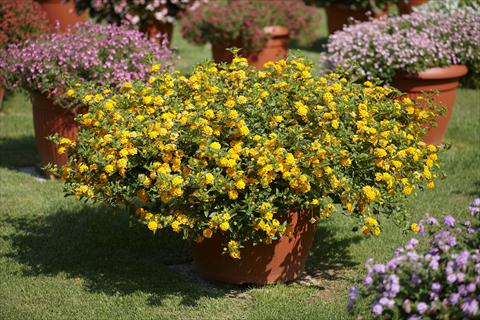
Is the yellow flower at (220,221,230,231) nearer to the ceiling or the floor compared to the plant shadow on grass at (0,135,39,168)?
nearer to the ceiling

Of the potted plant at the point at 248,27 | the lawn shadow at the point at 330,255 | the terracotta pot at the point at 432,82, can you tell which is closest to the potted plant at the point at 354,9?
the potted plant at the point at 248,27

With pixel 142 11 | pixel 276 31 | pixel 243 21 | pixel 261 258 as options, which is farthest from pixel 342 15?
pixel 261 258

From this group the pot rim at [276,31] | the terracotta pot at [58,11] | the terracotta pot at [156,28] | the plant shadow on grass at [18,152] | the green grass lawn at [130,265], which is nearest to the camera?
the green grass lawn at [130,265]

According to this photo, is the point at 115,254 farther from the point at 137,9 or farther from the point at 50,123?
the point at 137,9

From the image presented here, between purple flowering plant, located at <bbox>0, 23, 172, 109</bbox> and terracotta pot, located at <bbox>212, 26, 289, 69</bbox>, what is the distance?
2.56 meters

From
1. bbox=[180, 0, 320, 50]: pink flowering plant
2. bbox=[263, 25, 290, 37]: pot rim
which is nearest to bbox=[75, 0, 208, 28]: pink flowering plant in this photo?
bbox=[180, 0, 320, 50]: pink flowering plant

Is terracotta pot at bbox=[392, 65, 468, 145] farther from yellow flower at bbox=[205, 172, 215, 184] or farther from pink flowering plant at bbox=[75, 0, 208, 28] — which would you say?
pink flowering plant at bbox=[75, 0, 208, 28]

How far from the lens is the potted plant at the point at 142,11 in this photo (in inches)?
361

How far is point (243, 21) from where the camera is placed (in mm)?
8648

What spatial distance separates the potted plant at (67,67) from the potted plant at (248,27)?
92.1 inches

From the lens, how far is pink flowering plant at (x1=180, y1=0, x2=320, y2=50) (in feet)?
28.3

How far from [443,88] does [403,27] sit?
2.72ft

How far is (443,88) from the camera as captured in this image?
6.95 m

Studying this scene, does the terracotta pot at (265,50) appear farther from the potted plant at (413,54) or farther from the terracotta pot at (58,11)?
the terracotta pot at (58,11)
